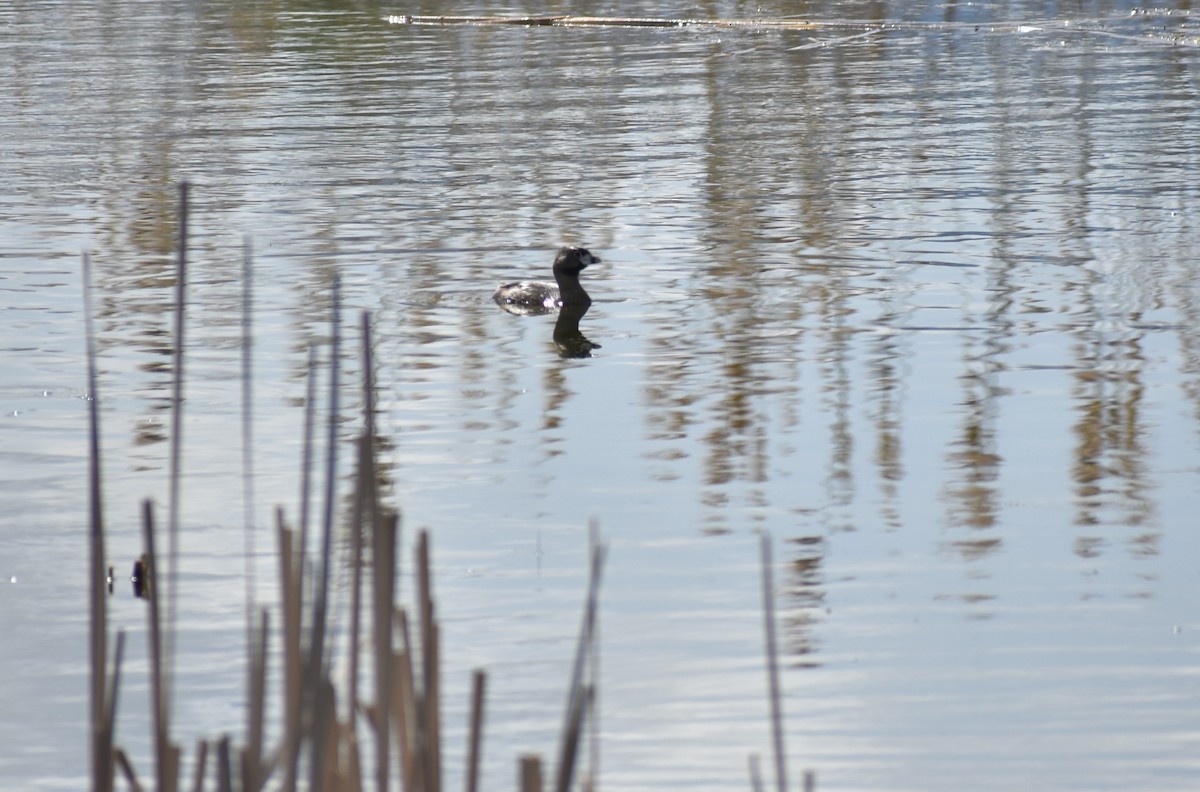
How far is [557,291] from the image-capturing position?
10.9 meters

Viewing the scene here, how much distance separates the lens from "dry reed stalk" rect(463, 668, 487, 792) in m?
2.86

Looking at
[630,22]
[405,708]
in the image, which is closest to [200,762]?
[405,708]

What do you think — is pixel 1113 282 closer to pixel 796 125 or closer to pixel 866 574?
pixel 866 574

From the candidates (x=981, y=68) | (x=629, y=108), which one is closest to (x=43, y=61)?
(x=629, y=108)

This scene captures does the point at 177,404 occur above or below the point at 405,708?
above

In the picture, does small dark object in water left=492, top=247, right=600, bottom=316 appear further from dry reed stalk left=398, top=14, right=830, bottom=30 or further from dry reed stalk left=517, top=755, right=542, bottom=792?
dry reed stalk left=398, top=14, right=830, bottom=30

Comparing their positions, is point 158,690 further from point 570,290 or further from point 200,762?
point 570,290

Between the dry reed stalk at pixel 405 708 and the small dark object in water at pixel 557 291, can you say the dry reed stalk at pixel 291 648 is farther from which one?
the small dark object in water at pixel 557 291

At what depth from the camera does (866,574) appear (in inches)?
254

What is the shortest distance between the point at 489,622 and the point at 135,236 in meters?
7.87

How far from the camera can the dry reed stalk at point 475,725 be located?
2855mm

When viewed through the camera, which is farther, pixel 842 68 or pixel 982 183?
pixel 842 68

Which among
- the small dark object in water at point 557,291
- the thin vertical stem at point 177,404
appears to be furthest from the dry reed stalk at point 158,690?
the small dark object in water at point 557,291

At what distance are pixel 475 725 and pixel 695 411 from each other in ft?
18.6
